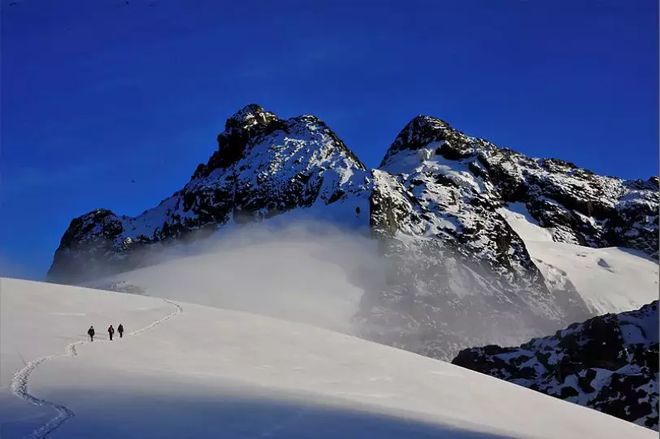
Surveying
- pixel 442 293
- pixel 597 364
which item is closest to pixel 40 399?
pixel 597 364

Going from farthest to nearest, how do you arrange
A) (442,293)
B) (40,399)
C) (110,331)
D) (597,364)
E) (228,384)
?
(442,293) < (597,364) < (110,331) < (228,384) < (40,399)

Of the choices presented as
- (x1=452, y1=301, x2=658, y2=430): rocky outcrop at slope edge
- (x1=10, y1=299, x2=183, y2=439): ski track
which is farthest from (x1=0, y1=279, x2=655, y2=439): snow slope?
(x1=452, y1=301, x2=658, y2=430): rocky outcrop at slope edge

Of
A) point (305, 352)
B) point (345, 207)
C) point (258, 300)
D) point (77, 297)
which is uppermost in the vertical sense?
point (345, 207)

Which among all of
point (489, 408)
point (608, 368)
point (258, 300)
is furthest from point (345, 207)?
point (489, 408)

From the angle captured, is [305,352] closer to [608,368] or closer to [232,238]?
[608,368]

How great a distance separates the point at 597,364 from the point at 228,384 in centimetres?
7447

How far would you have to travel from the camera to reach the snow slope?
2016 cm

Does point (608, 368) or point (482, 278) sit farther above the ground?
point (482, 278)

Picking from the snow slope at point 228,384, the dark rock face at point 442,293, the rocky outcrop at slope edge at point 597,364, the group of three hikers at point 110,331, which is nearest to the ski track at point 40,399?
the snow slope at point 228,384

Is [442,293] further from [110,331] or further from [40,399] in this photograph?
[40,399]

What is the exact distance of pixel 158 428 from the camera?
729 inches

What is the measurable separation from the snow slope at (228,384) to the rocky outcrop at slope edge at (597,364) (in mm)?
42670

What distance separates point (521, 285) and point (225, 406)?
18475cm

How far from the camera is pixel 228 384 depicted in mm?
27828
